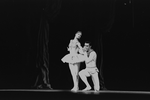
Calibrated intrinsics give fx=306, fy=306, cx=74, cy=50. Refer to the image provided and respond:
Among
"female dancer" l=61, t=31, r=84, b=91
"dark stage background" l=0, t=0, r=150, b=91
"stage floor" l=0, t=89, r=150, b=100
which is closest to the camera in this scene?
"stage floor" l=0, t=89, r=150, b=100

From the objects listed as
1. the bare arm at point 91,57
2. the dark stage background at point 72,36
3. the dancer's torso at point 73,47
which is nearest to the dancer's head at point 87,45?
the bare arm at point 91,57

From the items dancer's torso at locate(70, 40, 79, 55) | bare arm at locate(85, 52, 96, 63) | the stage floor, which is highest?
dancer's torso at locate(70, 40, 79, 55)

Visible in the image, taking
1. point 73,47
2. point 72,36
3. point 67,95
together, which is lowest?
point 67,95

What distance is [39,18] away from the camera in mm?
9594

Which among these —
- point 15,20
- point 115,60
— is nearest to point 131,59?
point 115,60

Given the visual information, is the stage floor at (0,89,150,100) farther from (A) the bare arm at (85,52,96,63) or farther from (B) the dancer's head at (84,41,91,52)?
(B) the dancer's head at (84,41,91,52)

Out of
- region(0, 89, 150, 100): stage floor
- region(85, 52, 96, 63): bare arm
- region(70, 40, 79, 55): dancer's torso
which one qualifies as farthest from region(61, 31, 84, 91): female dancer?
region(0, 89, 150, 100): stage floor

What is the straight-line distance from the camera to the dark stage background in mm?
8969

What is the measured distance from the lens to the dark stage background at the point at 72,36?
29.4ft

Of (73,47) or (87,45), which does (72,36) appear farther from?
(87,45)

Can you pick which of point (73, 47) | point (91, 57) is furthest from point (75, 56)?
point (91, 57)

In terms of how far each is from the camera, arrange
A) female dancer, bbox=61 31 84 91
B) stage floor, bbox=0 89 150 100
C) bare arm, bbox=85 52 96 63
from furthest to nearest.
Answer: female dancer, bbox=61 31 84 91 < bare arm, bbox=85 52 96 63 < stage floor, bbox=0 89 150 100

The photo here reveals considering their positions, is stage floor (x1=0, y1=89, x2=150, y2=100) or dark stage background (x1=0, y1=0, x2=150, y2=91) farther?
dark stage background (x1=0, y1=0, x2=150, y2=91)

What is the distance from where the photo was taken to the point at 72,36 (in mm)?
9438
